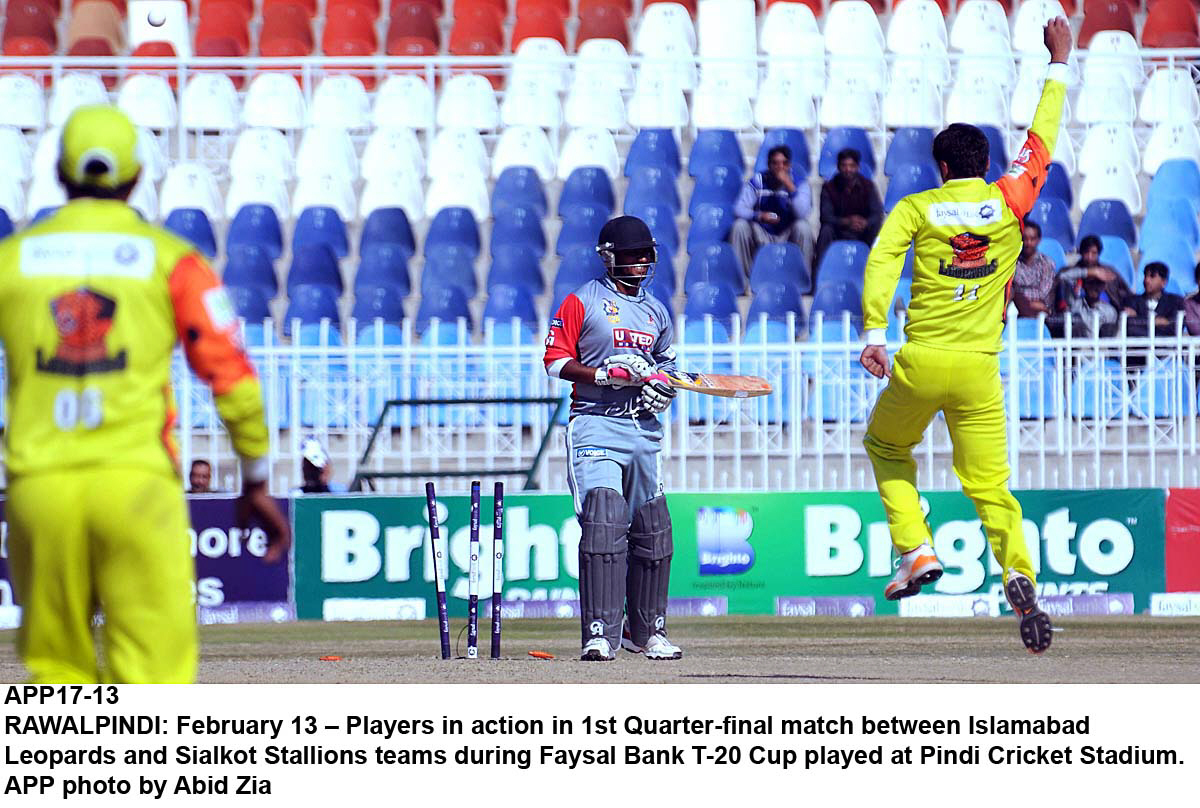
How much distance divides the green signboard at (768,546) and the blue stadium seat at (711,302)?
2.98m

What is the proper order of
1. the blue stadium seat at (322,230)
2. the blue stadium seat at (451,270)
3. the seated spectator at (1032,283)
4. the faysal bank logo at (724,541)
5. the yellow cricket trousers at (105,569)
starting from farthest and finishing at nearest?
the blue stadium seat at (322,230) < the blue stadium seat at (451,270) < the seated spectator at (1032,283) < the faysal bank logo at (724,541) < the yellow cricket trousers at (105,569)

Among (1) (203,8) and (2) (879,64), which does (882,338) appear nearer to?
(2) (879,64)

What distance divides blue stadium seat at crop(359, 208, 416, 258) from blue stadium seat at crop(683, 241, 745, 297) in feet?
9.25

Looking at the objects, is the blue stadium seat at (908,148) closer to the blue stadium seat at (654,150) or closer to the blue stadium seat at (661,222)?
the blue stadium seat at (654,150)

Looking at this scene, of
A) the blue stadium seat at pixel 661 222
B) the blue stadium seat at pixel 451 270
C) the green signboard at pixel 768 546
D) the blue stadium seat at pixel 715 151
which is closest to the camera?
the green signboard at pixel 768 546

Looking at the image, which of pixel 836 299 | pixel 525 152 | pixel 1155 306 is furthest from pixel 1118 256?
pixel 525 152

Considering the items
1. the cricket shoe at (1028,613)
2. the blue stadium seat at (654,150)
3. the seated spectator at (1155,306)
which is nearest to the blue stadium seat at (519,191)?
the blue stadium seat at (654,150)

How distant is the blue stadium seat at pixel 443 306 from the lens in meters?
17.0

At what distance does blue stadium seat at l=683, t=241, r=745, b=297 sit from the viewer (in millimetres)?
17031

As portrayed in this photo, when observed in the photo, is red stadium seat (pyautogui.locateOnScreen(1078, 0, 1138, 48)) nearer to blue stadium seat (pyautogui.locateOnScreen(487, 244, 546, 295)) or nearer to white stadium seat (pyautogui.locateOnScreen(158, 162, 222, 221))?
blue stadium seat (pyautogui.locateOnScreen(487, 244, 546, 295))

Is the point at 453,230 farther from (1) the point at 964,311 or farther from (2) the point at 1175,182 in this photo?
(1) the point at 964,311

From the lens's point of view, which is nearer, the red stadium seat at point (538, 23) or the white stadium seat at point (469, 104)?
the white stadium seat at point (469, 104)

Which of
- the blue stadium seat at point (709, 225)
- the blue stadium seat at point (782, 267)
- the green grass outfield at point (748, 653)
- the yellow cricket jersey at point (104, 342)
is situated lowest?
the green grass outfield at point (748, 653)
